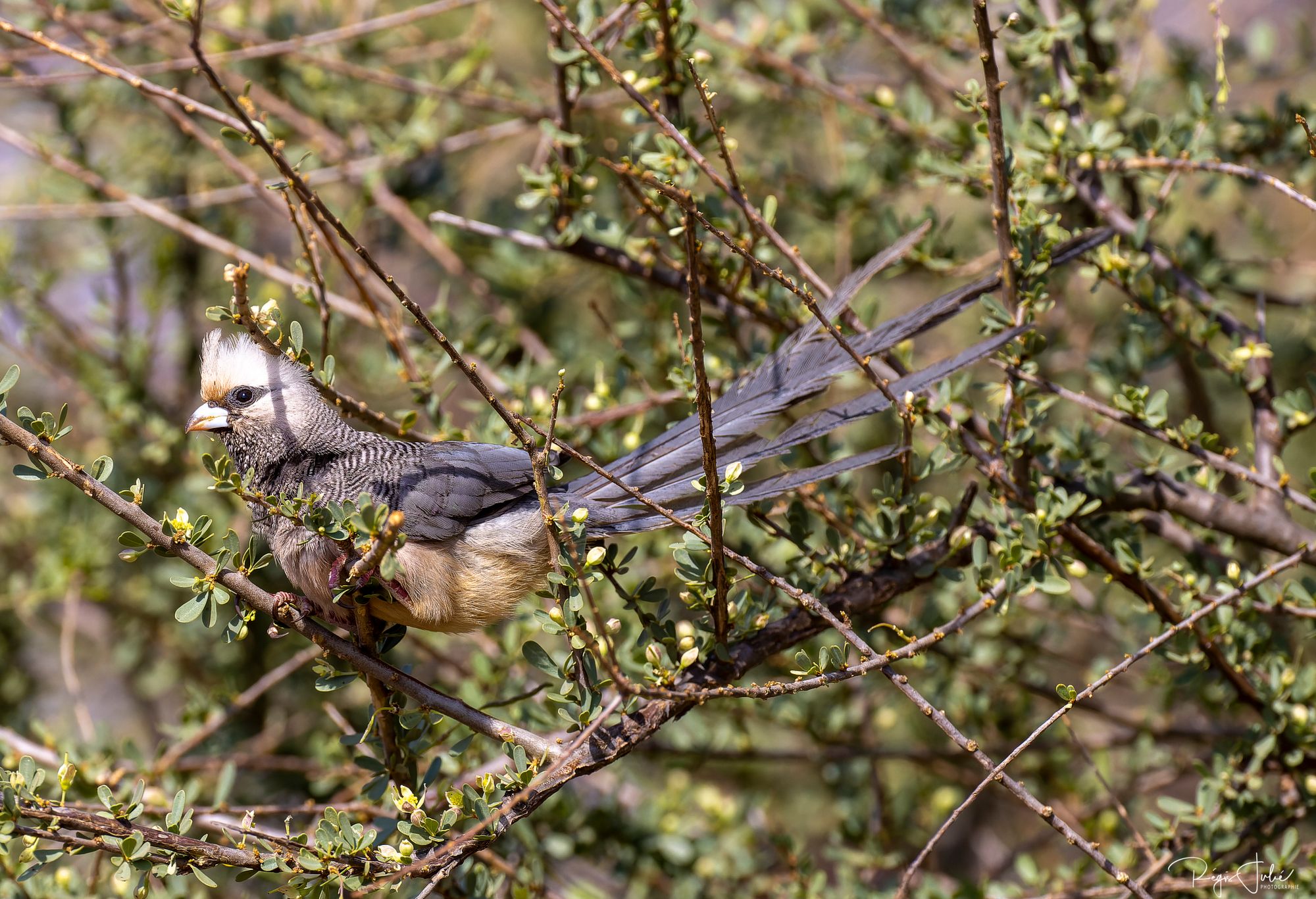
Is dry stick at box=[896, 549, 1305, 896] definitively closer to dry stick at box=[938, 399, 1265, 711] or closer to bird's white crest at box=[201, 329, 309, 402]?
dry stick at box=[938, 399, 1265, 711]

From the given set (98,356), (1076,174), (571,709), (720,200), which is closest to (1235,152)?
(1076,174)

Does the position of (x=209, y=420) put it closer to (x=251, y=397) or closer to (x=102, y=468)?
(x=251, y=397)

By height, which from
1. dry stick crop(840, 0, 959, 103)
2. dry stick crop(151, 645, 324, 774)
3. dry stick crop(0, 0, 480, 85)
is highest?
dry stick crop(0, 0, 480, 85)

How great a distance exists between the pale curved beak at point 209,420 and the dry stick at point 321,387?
29 cm

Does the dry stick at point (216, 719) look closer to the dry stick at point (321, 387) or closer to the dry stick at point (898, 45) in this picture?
the dry stick at point (321, 387)

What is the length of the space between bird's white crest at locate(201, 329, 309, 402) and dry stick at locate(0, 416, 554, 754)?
2.40 ft

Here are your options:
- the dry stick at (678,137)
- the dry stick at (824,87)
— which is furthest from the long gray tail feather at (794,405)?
the dry stick at (824,87)

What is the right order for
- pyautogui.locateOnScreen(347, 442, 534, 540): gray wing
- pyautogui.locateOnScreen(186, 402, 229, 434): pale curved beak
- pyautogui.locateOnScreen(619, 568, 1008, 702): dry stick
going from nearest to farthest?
pyautogui.locateOnScreen(619, 568, 1008, 702): dry stick < pyautogui.locateOnScreen(347, 442, 534, 540): gray wing < pyautogui.locateOnScreen(186, 402, 229, 434): pale curved beak

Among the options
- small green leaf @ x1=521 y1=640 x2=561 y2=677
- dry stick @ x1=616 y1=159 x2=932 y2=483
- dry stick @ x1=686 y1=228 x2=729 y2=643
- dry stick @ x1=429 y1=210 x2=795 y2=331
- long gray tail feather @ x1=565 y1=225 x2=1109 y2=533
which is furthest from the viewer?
dry stick @ x1=429 y1=210 x2=795 y2=331

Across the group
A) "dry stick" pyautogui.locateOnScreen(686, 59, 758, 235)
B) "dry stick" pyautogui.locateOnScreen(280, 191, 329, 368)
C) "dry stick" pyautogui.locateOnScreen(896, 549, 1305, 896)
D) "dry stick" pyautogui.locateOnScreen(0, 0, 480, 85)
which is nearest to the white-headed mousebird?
"dry stick" pyautogui.locateOnScreen(280, 191, 329, 368)

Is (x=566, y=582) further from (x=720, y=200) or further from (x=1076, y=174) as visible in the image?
(x=1076, y=174)

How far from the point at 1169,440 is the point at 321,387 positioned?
2093 millimetres

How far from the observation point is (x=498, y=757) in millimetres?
3273

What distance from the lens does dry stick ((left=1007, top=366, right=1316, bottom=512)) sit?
264 centimetres
